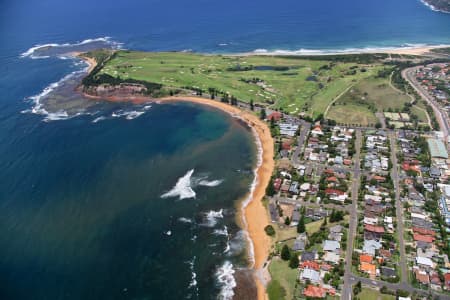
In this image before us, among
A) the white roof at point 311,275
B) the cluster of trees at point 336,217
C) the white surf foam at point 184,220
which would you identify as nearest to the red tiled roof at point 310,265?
the white roof at point 311,275

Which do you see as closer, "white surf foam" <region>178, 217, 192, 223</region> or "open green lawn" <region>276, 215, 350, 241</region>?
"open green lawn" <region>276, 215, 350, 241</region>

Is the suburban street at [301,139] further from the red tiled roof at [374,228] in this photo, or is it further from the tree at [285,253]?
the tree at [285,253]

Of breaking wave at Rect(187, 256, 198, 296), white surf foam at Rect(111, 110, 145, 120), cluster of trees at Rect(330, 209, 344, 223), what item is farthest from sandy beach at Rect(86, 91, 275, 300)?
cluster of trees at Rect(330, 209, 344, 223)

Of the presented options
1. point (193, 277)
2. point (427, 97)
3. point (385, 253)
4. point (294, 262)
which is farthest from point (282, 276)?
point (427, 97)

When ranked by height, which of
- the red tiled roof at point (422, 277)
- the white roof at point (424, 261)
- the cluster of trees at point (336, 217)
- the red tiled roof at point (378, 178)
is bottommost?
the red tiled roof at point (422, 277)

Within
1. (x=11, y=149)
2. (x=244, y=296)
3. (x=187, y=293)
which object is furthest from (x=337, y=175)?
(x=11, y=149)

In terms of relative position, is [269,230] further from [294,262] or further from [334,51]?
[334,51]

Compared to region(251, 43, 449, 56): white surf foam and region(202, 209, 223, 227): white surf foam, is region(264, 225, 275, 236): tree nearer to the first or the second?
region(202, 209, 223, 227): white surf foam
